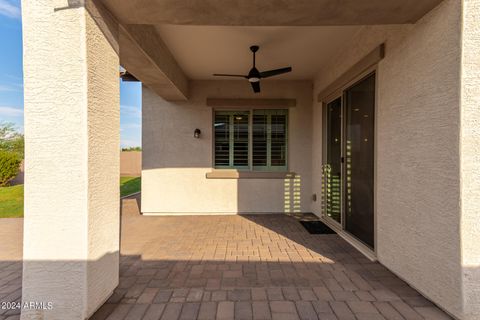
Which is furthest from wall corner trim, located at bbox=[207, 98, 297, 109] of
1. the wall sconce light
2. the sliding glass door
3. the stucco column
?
the stucco column

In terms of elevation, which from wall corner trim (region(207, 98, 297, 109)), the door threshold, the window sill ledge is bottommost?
the door threshold

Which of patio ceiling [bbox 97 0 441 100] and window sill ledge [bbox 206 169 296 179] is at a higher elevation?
patio ceiling [bbox 97 0 441 100]

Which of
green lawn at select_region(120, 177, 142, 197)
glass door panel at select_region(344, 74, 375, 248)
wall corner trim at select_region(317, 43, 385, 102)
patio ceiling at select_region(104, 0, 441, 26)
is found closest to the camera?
patio ceiling at select_region(104, 0, 441, 26)

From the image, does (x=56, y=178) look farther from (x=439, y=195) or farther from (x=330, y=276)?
(x=439, y=195)

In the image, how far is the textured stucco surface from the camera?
Answer: 1.82 metres

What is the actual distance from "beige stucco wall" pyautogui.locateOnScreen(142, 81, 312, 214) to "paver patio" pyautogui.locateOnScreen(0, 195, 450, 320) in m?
1.37

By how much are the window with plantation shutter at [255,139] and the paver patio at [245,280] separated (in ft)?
6.15

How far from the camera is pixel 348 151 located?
3832 millimetres

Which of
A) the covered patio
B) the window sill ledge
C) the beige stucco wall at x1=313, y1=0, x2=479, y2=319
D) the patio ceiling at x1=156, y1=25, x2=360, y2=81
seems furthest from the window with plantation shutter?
the beige stucco wall at x1=313, y1=0, x2=479, y2=319

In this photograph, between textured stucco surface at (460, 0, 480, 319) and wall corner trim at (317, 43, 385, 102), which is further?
wall corner trim at (317, 43, 385, 102)

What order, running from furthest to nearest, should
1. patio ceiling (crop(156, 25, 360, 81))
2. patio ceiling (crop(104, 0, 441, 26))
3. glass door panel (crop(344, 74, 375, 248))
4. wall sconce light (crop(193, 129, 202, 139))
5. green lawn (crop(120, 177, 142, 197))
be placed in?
1. green lawn (crop(120, 177, 142, 197))
2. wall sconce light (crop(193, 129, 202, 139))
3. patio ceiling (crop(156, 25, 360, 81))
4. glass door panel (crop(344, 74, 375, 248))
5. patio ceiling (crop(104, 0, 441, 26))

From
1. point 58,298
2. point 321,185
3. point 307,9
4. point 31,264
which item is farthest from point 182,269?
point 321,185

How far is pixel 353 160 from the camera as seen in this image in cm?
Answer: 368

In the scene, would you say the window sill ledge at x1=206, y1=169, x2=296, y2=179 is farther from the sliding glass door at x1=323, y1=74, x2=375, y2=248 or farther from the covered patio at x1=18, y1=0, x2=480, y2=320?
the covered patio at x1=18, y1=0, x2=480, y2=320
